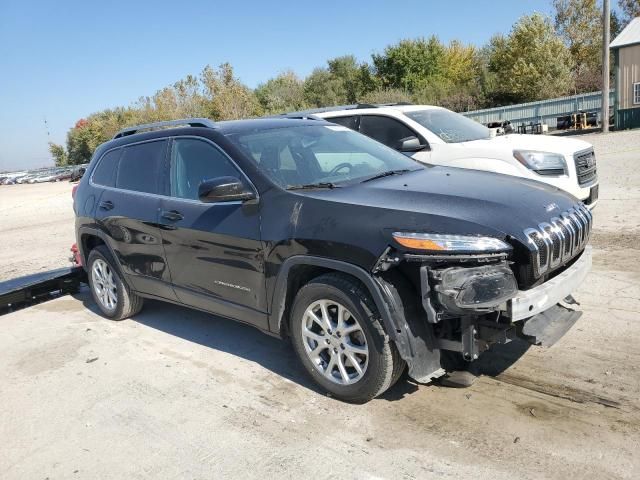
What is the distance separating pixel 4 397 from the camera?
4316mm

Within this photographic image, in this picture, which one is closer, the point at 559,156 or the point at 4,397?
the point at 4,397

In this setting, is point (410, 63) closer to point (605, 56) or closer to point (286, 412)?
point (605, 56)

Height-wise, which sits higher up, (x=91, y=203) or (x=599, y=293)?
(x=91, y=203)

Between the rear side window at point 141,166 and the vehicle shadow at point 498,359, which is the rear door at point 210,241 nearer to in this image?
the rear side window at point 141,166

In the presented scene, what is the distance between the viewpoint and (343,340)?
360cm

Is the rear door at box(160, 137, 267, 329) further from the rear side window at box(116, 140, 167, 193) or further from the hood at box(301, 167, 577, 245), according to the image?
the hood at box(301, 167, 577, 245)

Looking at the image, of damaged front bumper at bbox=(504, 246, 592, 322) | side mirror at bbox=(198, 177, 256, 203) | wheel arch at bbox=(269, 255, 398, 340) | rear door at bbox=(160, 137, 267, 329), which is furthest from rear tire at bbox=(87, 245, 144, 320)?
damaged front bumper at bbox=(504, 246, 592, 322)

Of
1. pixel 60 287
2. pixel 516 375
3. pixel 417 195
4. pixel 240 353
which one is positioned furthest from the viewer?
pixel 60 287

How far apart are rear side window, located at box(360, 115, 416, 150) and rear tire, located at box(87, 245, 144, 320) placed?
4052 millimetres

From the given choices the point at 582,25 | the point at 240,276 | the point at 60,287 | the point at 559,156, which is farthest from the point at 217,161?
the point at 582,25

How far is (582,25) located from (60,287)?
6380 cm

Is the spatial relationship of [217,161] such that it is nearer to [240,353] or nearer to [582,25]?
[240,353]

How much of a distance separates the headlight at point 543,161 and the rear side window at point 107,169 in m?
4.60

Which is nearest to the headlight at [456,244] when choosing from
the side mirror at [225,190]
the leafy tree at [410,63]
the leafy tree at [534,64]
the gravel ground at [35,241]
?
the side mirror at [225,190]
